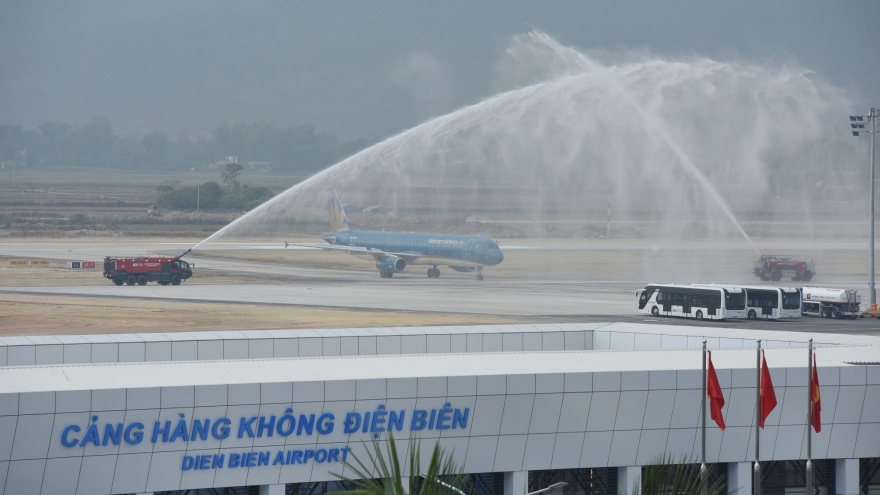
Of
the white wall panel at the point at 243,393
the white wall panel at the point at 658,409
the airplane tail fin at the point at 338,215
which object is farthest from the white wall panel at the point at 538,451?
the airplane tail fin at the point at 338,215

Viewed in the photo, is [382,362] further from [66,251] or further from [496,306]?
[66,251]

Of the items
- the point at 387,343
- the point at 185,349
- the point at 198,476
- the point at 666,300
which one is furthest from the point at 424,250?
the point at 198,476

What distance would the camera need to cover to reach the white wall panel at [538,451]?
2889 cm

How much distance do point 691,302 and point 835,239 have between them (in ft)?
209

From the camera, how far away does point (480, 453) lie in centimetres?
2866

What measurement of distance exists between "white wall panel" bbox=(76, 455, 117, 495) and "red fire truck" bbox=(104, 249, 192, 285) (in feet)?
242

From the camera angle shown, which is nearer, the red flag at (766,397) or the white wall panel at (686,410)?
the red flag at (766,397)

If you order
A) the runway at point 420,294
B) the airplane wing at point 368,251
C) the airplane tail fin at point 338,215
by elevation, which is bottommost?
the runway at point 420,294

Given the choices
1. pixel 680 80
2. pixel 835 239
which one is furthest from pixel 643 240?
pixel 680 80

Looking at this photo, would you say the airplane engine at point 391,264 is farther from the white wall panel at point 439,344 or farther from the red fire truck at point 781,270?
the white wall panel at point 439,344

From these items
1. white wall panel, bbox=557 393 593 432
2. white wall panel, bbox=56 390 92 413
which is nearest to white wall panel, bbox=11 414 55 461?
white wall panel, bbox=56 390 92 413

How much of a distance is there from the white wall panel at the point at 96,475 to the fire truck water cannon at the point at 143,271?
242 feet

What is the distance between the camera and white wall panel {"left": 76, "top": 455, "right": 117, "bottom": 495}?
2545 cm

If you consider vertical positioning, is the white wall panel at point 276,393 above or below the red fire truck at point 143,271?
above
